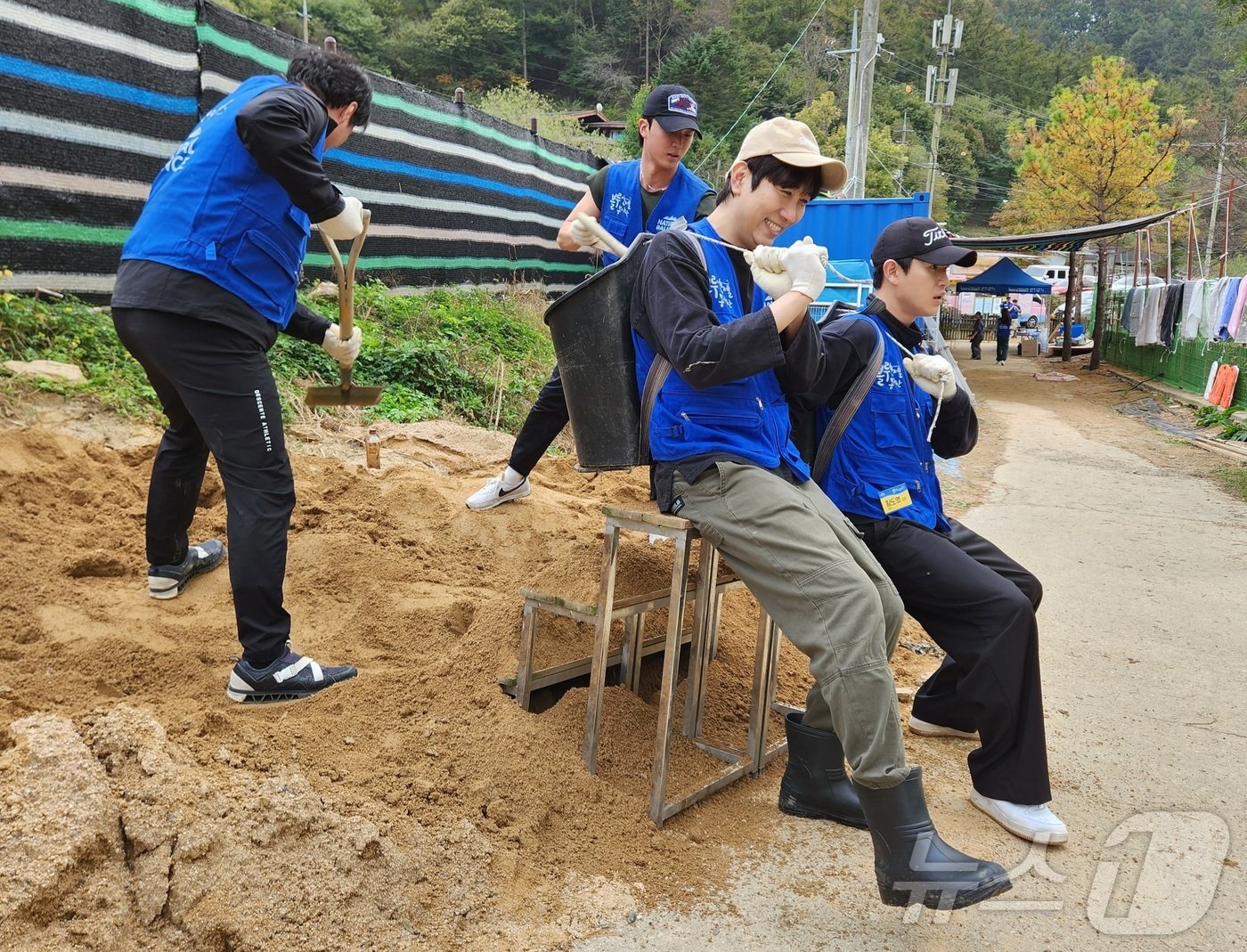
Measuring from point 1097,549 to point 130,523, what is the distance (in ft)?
19.0

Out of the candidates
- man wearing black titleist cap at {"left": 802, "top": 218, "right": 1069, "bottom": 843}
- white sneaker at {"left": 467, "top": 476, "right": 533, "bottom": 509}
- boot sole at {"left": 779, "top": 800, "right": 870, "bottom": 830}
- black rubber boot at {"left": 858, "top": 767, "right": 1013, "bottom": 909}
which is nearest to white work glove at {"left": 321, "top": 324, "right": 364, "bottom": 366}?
white sneaker at {"left": 467, "top": 476, "right": 533, "bottom": 509}

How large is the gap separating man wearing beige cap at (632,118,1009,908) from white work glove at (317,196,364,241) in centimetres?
99

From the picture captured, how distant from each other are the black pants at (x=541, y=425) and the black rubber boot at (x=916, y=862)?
2.16 meters

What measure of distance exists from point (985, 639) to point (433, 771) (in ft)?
5.37

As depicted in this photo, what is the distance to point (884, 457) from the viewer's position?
3.05m

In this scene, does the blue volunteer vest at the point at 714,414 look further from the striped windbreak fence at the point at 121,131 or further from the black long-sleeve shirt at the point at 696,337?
the striped windbreak fence at the point at 121,131

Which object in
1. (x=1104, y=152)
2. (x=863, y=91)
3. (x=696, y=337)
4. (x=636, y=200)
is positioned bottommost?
(x=696, y=337)

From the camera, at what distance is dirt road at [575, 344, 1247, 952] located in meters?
2.34

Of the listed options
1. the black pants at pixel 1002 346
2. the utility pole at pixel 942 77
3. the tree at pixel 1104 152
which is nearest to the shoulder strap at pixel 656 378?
the black pants at pixel 1002 346

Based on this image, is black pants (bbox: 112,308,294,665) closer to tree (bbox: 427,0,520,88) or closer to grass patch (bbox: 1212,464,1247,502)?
grass patch (bbox: 1212,464,1247,502)

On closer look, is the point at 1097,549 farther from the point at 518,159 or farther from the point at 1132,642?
the point at 518,159

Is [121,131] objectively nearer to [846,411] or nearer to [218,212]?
[218,212]

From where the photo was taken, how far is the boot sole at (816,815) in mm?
2795

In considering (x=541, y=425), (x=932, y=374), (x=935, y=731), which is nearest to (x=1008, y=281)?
(x=541, y=425)
